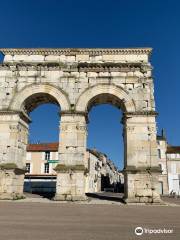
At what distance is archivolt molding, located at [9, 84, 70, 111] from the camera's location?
16719 mm

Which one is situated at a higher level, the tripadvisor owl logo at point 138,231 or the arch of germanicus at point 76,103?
the arch of germanicus at point 76,103

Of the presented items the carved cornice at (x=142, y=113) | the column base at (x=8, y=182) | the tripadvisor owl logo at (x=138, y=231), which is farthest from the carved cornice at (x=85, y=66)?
the tripadvisor owl logo at (x=138, y=231)

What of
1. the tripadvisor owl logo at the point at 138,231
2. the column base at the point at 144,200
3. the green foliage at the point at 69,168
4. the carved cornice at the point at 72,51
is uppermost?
the carved cornice at the point at 72,51

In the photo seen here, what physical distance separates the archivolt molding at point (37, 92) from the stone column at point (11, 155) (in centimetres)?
67

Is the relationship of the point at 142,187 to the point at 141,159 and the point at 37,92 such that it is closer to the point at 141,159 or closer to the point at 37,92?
the point at 141,159

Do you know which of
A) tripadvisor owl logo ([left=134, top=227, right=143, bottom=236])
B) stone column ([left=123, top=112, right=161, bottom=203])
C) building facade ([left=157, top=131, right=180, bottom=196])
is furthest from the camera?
building facade ([left=157, top=131, right=180, bottom=196])

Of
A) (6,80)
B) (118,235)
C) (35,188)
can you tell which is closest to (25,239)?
(118,235)

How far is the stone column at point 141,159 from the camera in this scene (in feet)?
48.8

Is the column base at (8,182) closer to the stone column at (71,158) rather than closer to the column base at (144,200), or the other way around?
the stone column at (71,158)

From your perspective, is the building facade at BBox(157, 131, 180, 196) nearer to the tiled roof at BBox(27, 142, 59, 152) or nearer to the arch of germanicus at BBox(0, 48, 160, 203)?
the tiled roof at BBox(27, 142, 59, 152)

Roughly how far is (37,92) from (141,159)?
303 inches

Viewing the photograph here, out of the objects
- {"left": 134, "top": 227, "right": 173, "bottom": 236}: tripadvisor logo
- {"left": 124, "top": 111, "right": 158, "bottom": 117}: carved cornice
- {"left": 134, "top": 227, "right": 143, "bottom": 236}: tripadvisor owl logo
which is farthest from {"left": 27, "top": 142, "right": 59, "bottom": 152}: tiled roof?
{"left": 134, "top": 227, "right": 173, "bottom": 236}: tripadvisor logo

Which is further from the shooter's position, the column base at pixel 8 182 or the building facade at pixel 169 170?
the building facade at pixel 169 170

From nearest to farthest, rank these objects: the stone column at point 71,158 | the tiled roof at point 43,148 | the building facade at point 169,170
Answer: the stone column at point 71,158 < the tiled roof at point 43,148 < the building facade at point 169,170
